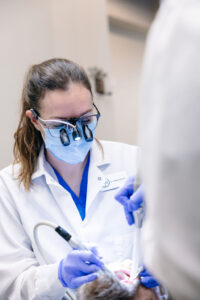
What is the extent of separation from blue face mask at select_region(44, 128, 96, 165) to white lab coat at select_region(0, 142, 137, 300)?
97 millimetres

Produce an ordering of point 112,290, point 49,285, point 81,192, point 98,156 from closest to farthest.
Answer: point 112,290 < point 49,285 < point 81,192 < point 98,156

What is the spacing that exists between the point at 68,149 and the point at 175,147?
3.18ft

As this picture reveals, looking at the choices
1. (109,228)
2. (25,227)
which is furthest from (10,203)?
(109,228)

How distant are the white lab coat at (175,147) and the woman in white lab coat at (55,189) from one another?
32.3 inches

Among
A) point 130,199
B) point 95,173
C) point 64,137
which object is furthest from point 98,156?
point 130,199

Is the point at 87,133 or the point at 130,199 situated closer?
the point at 130,199

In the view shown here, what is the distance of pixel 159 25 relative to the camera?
500 millimetres

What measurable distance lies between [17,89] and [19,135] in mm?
924

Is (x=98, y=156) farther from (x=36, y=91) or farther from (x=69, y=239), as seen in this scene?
(x=69, y=239)

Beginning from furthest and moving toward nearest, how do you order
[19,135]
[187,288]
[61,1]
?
1. [61,1]
2. [19,135]
3. [187,288]

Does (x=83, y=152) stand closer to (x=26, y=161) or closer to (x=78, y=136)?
(x=78, y=136)

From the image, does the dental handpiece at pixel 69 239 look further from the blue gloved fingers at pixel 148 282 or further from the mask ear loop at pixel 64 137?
the mask ear loop at pixel 64 137

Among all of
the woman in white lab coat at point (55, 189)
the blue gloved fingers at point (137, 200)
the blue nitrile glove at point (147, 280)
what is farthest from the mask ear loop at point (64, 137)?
the blue nitrile glove at point (147, 280)

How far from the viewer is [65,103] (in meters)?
1.32
